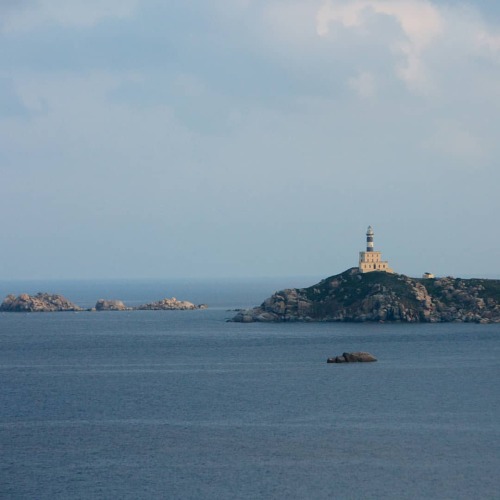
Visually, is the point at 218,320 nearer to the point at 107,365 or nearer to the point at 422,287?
the point at 422,287

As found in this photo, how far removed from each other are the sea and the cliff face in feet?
130

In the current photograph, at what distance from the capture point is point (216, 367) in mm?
113125

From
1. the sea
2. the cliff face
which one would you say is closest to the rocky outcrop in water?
the sea

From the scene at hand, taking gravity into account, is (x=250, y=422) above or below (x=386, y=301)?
below

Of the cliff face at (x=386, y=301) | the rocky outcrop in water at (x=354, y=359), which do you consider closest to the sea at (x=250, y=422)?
the rocky outcrop in water at (x=354, y=359)

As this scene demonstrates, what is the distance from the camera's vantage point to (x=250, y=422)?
74125 mm

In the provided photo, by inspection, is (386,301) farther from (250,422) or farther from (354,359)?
(250,422)

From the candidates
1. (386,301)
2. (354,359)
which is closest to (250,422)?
(354,359)

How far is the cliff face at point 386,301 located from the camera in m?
178

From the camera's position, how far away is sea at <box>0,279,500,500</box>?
183ft

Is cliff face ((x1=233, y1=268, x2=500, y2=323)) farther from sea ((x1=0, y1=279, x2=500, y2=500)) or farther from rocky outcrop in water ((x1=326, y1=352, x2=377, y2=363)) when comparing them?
rocky outcrop in water ((x1=326, y1=352, x2=377, y2=363))

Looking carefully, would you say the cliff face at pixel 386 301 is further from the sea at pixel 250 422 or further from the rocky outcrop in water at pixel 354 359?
the rocky outcrop in water at pixel 354 359

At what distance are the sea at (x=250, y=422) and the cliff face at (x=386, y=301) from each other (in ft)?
130

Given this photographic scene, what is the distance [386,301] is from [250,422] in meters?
107
